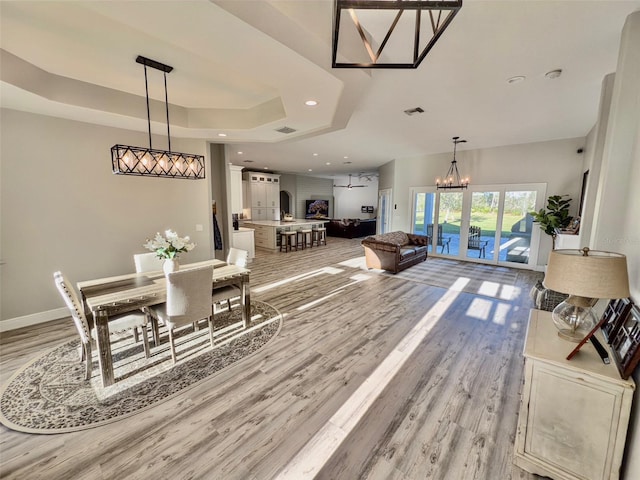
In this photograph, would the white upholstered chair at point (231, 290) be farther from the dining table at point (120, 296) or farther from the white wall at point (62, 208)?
the white wall at point (62, 208)

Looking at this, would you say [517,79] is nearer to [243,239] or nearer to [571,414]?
[571,414]

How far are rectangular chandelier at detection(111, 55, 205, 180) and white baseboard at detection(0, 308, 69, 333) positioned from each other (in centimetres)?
246

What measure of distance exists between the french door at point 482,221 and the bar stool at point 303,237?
11.2ft

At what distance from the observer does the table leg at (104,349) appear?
2282 millimetres

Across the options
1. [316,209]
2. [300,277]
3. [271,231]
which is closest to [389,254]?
[300,277]

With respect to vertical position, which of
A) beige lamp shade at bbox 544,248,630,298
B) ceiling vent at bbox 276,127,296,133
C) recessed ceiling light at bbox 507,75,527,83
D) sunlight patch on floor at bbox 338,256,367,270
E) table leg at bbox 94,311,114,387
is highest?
recessed ceiling light at bbox 507,75,527,83

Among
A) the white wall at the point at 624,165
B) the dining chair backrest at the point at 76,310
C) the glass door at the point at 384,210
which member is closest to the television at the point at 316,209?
the glass door at the point at 384,210

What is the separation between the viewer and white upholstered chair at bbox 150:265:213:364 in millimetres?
2537

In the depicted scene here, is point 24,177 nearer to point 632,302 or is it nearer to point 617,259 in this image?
point 617,259

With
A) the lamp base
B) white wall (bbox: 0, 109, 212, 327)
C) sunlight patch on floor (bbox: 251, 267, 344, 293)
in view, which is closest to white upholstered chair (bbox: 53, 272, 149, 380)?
white wall (bbox: 0, 109, 212, 327)

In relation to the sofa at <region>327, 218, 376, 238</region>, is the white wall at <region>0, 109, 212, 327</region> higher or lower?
higher

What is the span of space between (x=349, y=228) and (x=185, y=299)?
9270 millimetres


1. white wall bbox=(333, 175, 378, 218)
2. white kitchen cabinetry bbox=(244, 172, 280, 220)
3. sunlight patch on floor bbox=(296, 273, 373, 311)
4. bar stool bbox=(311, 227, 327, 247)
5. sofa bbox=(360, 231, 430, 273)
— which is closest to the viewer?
sunlight patch on floor bbox=(296, 273, 373, 311)

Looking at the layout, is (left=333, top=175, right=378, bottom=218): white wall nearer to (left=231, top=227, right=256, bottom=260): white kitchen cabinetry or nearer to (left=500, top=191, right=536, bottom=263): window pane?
(left=500, top=191, right=536, bottom=263): window pane
